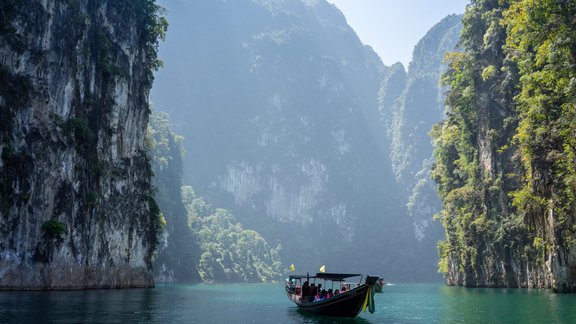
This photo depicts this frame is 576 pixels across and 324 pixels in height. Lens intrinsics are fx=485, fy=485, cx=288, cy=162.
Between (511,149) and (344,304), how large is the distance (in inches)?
1337

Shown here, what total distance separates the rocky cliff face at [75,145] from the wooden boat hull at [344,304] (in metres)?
21.2

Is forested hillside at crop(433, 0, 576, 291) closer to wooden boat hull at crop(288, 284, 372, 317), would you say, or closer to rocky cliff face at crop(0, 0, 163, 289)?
wooden boat hull at crop(288, 284, 372, 317)

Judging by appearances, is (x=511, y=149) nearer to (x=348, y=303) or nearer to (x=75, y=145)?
(x=348, y=303)

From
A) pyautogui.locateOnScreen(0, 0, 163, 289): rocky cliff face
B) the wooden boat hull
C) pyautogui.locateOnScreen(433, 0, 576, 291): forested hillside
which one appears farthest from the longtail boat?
pyautogui.locateOnScreen(0, 0, 163, 289): rocky cliff face

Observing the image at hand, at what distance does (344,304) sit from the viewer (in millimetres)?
25719

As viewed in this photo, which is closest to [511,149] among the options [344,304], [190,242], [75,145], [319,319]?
[344,304]

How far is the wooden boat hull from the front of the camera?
978 inches

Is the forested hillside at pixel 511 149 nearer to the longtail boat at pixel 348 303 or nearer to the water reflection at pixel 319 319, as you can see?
the longtail boat at pixel 348 303

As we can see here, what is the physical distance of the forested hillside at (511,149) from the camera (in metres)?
32.9

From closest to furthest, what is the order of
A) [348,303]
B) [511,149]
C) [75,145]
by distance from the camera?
[348,303] → [75,145] → [511,149]

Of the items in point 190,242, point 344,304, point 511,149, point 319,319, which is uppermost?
point 511,149

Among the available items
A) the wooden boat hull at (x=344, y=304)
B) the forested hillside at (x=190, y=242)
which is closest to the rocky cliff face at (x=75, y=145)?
the wooden boat hull at (x=344, y=304)

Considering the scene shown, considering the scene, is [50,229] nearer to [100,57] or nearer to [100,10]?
[100,57]

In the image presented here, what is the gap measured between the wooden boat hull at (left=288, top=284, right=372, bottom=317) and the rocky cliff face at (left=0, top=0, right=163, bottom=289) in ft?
69.4
